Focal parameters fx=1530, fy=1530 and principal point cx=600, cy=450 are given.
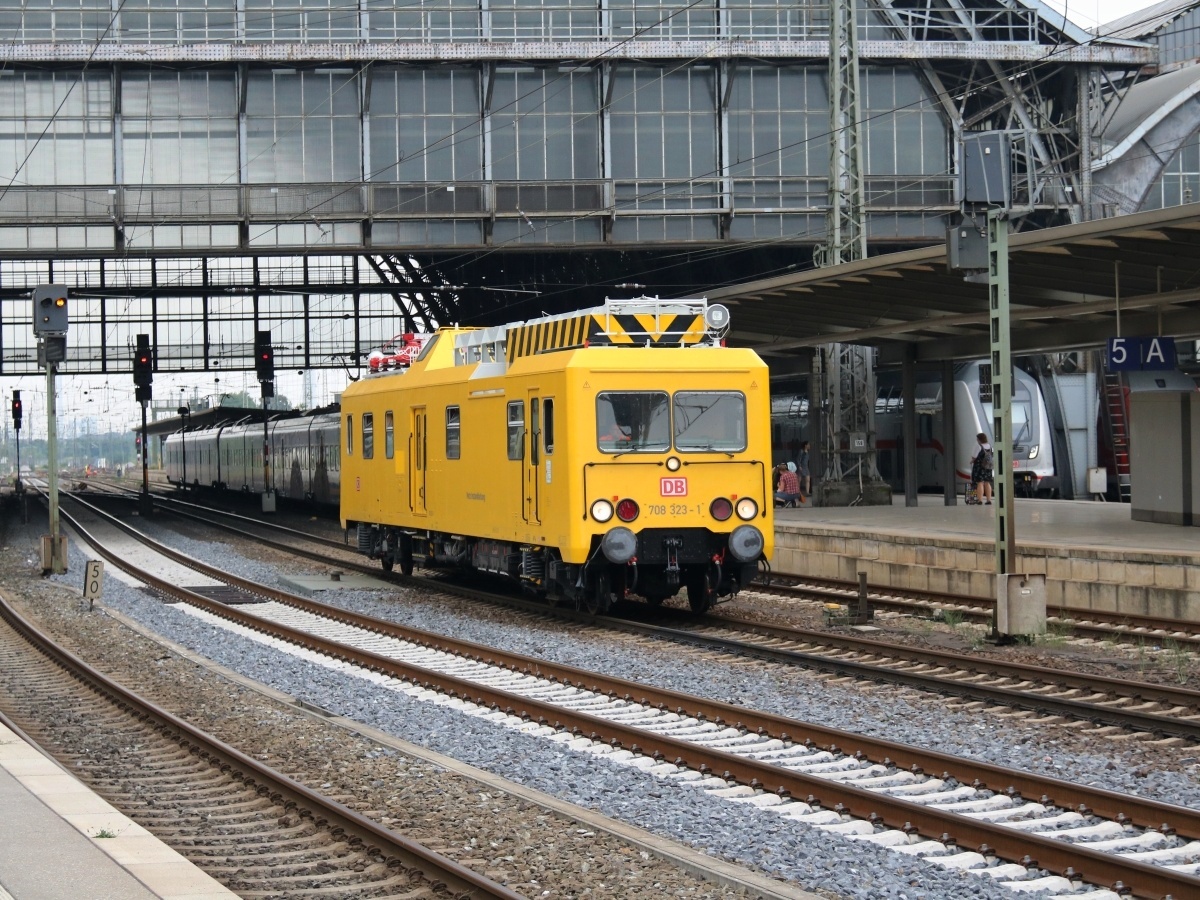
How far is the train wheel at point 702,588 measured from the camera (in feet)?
55.7

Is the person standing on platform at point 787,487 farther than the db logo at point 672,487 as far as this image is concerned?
Yes

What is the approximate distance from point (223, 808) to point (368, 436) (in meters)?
14.8

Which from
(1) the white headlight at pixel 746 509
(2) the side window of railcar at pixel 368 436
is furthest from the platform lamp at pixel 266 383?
(1) the white headlight at pixel 746 509

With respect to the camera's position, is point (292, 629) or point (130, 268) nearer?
point (292, 629)

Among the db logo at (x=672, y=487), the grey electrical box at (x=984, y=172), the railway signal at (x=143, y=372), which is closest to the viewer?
the grey electrical box at (x=984, y=172)

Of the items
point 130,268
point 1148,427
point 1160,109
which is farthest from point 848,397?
point 130,268

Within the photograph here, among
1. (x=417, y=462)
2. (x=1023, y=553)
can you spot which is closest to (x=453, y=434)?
(x=417, y=462)

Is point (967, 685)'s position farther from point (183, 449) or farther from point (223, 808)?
point (183, 449)

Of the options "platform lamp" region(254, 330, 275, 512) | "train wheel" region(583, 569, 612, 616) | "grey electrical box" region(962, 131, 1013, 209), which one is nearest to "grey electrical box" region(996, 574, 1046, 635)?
"grey electrical box" region(962, 131, 1013, 209)

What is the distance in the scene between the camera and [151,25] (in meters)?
41.8

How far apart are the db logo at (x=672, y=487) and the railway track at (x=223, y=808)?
5.89 m

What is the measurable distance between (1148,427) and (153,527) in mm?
28176

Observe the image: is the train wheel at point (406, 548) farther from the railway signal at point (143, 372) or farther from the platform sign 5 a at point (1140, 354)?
the railway signal at point (143, 372)

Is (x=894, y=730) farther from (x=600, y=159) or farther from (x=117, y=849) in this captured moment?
(x=600, y=159)
